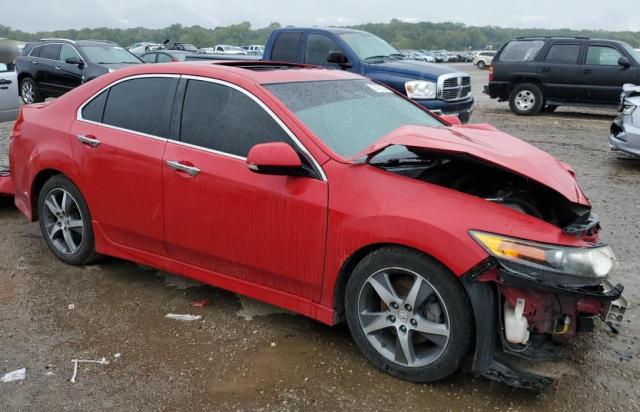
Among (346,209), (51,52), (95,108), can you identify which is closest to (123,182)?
(95,108)

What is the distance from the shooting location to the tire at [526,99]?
13891 mm

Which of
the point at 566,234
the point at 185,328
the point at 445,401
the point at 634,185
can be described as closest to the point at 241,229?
the point at 185,328

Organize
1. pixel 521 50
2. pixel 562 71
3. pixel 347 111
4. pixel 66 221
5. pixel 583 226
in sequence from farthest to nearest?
1. pixel 521 50
2. pixel 562 71
3. pixel 66 221
4. pixel 347 111
5. pixel 583 226

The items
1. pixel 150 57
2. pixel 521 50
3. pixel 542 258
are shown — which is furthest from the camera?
pixel 150 57

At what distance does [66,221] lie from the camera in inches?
178

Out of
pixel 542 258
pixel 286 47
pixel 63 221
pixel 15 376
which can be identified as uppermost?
pixel 286 47

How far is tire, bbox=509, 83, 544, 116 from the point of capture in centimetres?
1389

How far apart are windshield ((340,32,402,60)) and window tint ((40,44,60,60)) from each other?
817 cm

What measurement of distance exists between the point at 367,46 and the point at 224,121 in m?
7.16

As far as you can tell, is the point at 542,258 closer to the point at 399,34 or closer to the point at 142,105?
the point at 142,105

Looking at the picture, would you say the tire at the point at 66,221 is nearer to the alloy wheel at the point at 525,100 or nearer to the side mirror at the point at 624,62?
the alloy wheel at the point at 525,100

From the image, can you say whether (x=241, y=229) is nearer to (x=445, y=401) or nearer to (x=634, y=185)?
(x=445, y=401)

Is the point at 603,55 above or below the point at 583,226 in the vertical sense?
above

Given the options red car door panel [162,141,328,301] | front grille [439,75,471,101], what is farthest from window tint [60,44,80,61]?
red car door panel [162,141,328,301]
